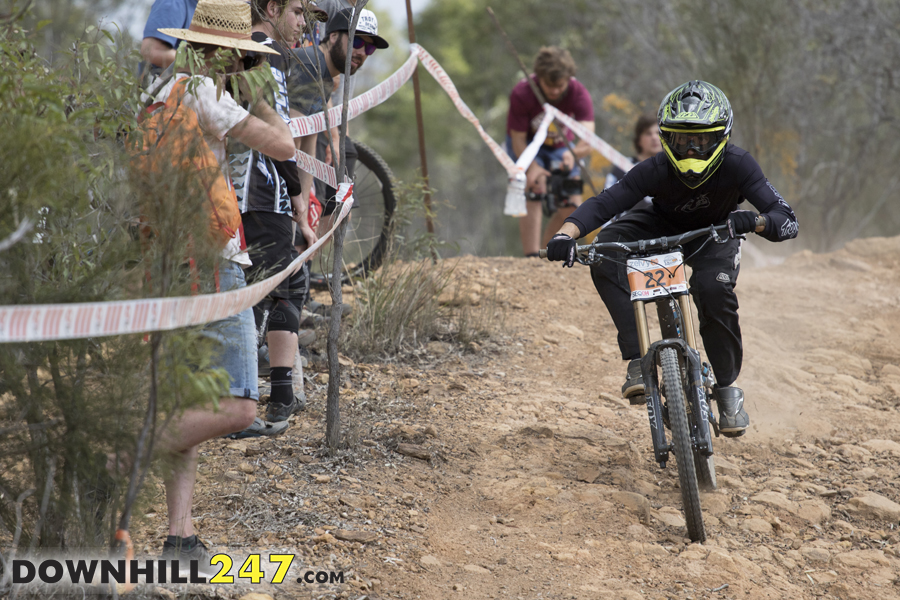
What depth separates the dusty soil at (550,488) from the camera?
10.3 feet

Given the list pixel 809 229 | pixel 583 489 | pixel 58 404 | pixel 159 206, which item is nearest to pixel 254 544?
pixel 58 404

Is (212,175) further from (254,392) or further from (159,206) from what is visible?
A: (254,392)

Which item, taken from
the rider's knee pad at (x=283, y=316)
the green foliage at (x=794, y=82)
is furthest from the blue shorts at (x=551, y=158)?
the rider's knee pad at (x=283, y=316)

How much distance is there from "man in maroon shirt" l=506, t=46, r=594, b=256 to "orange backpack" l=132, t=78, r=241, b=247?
504 centimetres

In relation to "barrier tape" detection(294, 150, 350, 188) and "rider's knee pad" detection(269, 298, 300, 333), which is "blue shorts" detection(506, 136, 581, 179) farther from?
"rider's knee pad" detection(269, 298, 300, 333)

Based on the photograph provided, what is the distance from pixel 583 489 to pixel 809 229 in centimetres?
1060

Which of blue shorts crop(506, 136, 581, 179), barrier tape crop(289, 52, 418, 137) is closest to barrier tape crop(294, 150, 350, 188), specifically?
barrier tape crop(289, 52, 418, 137)

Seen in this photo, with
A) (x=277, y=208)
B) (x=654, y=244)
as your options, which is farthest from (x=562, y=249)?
(x=277, y=208)

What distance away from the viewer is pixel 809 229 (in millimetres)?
13086

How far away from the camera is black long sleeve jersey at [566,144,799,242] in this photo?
392 centimetres

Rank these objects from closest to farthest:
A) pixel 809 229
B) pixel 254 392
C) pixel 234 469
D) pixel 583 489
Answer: pixel 254 392
pixel 234 469
pixel 583 489
pixel 809 229

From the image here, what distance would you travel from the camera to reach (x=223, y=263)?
2.72 m

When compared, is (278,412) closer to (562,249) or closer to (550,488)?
(550,488)

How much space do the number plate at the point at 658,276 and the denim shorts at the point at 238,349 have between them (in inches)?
69.3
